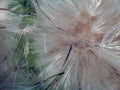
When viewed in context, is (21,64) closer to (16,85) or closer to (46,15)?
(16,85)

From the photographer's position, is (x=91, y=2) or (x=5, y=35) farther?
(x=5, y=35)

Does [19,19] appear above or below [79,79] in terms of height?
above

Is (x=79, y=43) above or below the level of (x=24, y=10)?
below

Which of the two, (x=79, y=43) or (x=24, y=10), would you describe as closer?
(x=79, y=43)

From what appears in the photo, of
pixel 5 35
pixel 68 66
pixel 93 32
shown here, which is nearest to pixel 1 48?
pixel 5 35

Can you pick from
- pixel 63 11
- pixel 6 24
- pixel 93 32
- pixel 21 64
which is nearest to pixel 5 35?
pixel 6 24

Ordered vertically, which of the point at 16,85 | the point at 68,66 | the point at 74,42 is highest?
the point at 74,42
